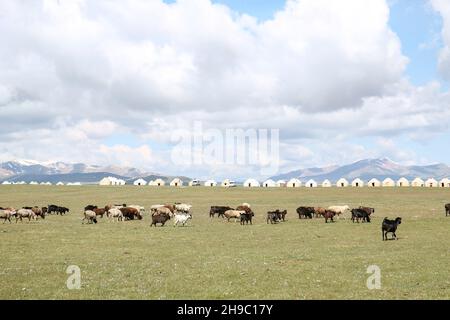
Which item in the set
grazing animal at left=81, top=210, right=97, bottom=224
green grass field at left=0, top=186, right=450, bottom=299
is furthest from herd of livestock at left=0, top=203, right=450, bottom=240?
green grass field at left=0, top=186, right=450, bottom=299

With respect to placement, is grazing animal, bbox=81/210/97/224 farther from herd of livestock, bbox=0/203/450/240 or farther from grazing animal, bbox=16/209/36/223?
grazing animal, bbox=16/209/36/223

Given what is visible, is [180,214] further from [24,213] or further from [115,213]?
[24,213]

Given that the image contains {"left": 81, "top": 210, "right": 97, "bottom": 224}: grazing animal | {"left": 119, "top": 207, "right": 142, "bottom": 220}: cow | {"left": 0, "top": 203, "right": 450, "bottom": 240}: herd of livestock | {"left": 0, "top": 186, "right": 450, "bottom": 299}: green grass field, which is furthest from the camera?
{"left": 119, "top": 207, "right": 142, "bottom": 220}: cow

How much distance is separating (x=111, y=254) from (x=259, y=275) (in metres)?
9.43

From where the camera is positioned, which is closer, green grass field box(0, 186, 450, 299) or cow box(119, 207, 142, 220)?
green grass field box(0, 186, 450, 299)

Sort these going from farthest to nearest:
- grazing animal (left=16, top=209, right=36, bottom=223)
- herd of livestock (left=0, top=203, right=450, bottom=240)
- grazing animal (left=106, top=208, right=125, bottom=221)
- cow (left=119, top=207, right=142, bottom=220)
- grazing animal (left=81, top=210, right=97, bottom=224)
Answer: cow (left=119, top=207, right=142, bottom=220)
grazing animal (left=106, top=208, right=125, bottom=221)
grazing animal (left=16, top=209, right=36, bottom=223)
grazing animal (left=81, top=210, right=97, bottom=224)
herd of livestock (left=0, top=203, right=450, bottom=240)

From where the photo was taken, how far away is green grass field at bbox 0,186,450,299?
16422 mm

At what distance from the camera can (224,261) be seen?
2238 centimetres

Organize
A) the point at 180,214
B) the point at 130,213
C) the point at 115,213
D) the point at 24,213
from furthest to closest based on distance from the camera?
the point at 130,213 < the point at 115,213 < the point at 24,213 < the point at 180,214

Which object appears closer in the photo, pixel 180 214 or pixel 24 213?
pixel 180 214

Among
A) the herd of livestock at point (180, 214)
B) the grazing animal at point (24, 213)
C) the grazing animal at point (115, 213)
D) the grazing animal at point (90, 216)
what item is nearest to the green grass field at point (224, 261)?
the herd of livestock at point (180, 214)

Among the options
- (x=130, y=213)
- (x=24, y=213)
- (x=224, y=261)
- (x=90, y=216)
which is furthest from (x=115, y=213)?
(x=224, y=261)

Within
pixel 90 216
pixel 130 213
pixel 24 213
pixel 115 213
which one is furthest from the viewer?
pixel 130 213
